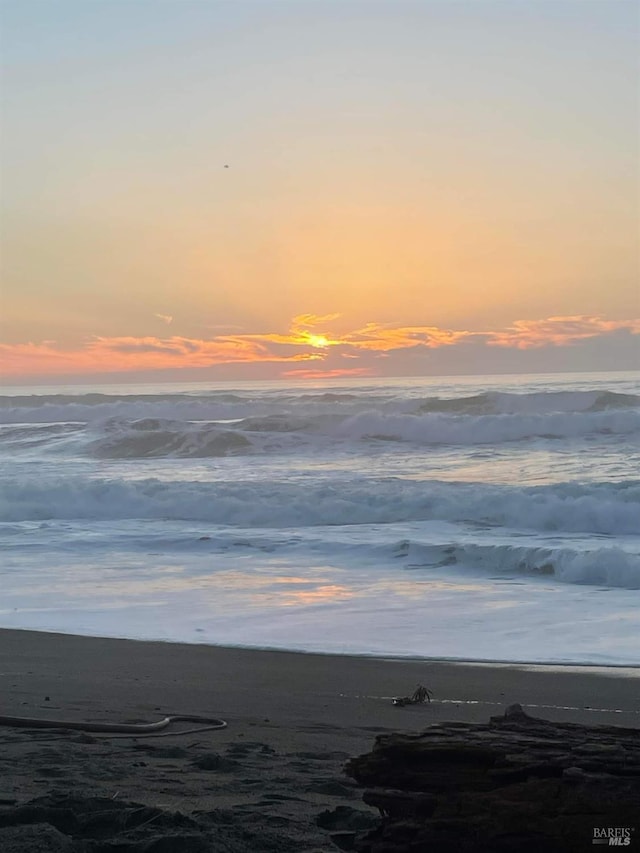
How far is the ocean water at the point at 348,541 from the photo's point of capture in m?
6.92

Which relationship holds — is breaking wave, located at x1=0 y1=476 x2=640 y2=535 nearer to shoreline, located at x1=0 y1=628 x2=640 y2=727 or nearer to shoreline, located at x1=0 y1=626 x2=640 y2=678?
shoreline, located at x1=0 y1=626 x2=640 y2=678

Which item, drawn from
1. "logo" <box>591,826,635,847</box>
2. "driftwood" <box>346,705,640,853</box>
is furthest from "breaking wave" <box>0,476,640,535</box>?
"logo" <box>591,826,635,847</box>

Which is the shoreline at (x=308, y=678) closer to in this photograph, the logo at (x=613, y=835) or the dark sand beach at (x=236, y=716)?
the dark sand beach at (x=236, y=716)

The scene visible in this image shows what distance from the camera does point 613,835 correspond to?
6.93 feet

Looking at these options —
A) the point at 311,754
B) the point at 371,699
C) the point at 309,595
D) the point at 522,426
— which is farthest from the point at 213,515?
the point at 522,426

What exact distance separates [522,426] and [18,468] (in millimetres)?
13716

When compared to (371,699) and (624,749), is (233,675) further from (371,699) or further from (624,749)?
(624,749)

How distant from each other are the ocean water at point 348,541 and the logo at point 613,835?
12.5 feet

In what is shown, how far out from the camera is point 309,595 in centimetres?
812

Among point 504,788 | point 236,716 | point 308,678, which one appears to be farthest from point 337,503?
point 504,788

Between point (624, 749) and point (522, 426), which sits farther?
point (522, 426)

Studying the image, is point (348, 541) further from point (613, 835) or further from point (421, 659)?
point (613, 835)

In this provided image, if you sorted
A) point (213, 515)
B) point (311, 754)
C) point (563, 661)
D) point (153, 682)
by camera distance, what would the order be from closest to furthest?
point (311, 754), point (153, 682), point (563, 661), point (213, 515)

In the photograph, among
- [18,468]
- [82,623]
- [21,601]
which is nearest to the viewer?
[82,623]
